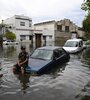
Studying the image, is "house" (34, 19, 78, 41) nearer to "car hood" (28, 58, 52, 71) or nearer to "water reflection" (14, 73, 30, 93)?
"car hood" (28, 58, 52, 71)

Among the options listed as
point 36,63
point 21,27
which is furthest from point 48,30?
point 36,63

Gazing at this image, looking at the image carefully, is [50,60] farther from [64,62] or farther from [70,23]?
[70,23]

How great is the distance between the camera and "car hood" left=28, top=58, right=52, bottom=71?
1088cm

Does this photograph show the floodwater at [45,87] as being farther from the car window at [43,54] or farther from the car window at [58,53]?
the car window at [58,53]

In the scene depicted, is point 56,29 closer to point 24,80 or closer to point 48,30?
point 48,30

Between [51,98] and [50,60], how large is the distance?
5077 millimetres

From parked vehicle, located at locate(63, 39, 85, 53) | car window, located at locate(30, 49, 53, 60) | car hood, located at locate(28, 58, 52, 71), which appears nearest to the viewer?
car hood, located at locate(28, 58, 52, 71)

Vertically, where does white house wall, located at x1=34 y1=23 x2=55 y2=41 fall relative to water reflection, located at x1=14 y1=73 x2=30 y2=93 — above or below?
above

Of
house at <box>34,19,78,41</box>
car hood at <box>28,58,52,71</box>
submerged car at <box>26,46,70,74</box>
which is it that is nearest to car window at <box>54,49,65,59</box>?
submerged car at <box>26,46,70,74</box>

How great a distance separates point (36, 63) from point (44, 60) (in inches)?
30.0

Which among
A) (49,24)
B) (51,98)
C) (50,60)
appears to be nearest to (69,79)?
(50,60)

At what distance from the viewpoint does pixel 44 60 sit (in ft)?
39.7

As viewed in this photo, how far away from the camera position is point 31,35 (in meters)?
64.5

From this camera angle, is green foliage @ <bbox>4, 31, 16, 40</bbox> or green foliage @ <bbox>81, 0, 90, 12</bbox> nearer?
green foliage @ <bbox>81, 0, 90, 12</bbox>
